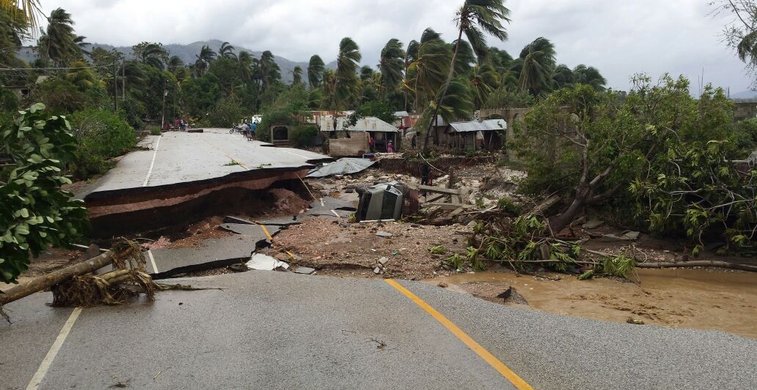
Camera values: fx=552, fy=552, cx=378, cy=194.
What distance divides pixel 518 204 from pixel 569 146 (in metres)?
2.12

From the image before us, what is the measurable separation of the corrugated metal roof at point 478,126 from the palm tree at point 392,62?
16956 mm

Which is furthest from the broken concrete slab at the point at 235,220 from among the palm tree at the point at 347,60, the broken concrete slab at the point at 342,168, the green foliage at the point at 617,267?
the palm tree at the point at 347,60

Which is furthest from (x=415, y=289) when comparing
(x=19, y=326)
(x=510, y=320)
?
(x=19, y=326)

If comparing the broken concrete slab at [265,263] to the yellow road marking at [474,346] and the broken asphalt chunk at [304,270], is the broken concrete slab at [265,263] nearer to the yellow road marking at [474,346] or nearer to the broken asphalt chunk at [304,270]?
the broken asphalt chunk at [304,270]

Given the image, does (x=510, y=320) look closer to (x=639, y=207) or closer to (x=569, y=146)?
(x=639, y=207)

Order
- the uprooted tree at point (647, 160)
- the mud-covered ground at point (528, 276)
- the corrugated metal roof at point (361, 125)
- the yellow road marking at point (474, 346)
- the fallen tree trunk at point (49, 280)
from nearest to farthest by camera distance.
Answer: the yellow road marking at point (474, 346), the fallen tree trunk at point (49, 280), the mud-covered ground at point (528, 276), the uprooted tree at point (647, 160), the corrugated metal roof at point (361, 125)

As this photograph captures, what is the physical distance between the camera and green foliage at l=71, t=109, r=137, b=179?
47.9 ft

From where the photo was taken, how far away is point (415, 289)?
791 cm

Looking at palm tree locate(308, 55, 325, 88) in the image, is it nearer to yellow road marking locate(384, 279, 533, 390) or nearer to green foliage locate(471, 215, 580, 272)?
green foliage locate(471, 215, 580, 272)

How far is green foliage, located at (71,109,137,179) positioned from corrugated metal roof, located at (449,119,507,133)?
79.8ft

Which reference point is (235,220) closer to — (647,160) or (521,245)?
(521,245)

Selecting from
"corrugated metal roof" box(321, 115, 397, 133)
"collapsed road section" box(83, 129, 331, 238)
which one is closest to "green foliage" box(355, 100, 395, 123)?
"corrugated metal roof" box(321, 115, 397, 133)

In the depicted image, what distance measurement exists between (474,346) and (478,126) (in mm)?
36132

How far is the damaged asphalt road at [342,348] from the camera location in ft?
14.8
